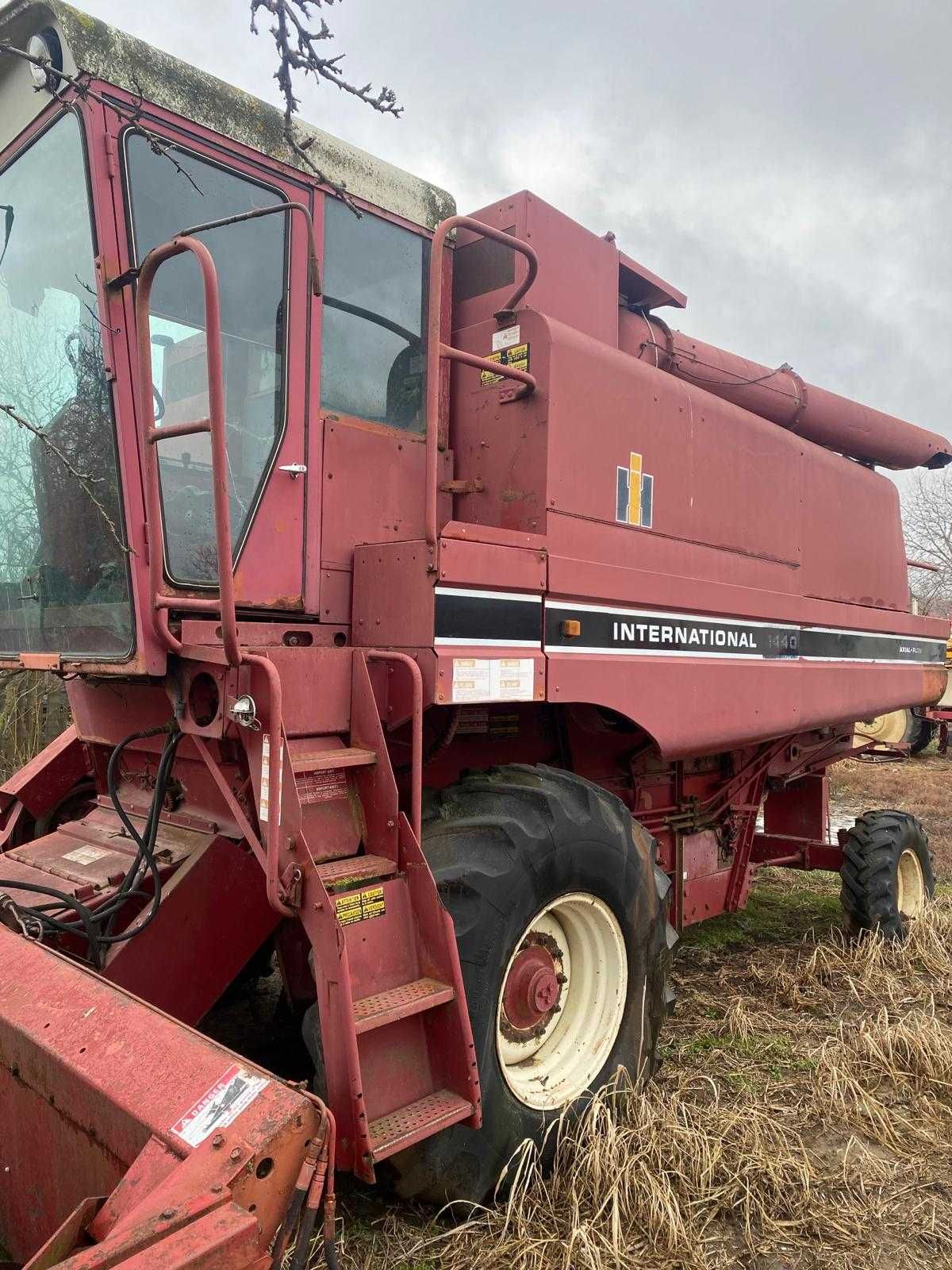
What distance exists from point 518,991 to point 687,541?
80.0 inches

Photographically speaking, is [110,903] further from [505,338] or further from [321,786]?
[505,338]

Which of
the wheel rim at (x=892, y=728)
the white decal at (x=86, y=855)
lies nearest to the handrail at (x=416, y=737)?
the white decal at (x=86, y=855)

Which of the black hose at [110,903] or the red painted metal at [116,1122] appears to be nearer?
the red painted metal at [116,1122]

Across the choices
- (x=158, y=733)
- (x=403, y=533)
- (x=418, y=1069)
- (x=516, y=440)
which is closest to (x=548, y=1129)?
(x=418, y=1069)

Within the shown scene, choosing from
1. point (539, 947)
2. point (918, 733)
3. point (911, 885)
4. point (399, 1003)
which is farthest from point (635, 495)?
point (918, 733)

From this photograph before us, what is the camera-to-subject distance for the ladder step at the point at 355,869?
261cm

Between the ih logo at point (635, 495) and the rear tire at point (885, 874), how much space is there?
276 cm

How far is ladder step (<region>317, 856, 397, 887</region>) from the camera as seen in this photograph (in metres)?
2.61

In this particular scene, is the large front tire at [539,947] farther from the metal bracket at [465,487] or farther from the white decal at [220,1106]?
the metal bracket at [465,487]

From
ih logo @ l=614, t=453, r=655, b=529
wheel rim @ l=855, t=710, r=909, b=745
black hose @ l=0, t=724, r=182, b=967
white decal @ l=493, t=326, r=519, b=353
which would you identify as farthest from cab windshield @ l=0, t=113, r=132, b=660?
wheel rim @ l=855, t=710, r=909, b=745

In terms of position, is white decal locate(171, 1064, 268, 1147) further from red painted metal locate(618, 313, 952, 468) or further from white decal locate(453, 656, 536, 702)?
red painted metal locate(618, 313, 952, 468)

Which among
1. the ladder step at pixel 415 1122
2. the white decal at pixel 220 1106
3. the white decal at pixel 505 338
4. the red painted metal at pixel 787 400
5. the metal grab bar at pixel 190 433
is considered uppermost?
the red painted metal at pixel 787 400

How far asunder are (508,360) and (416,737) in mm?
1597

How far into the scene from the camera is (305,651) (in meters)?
2.83
